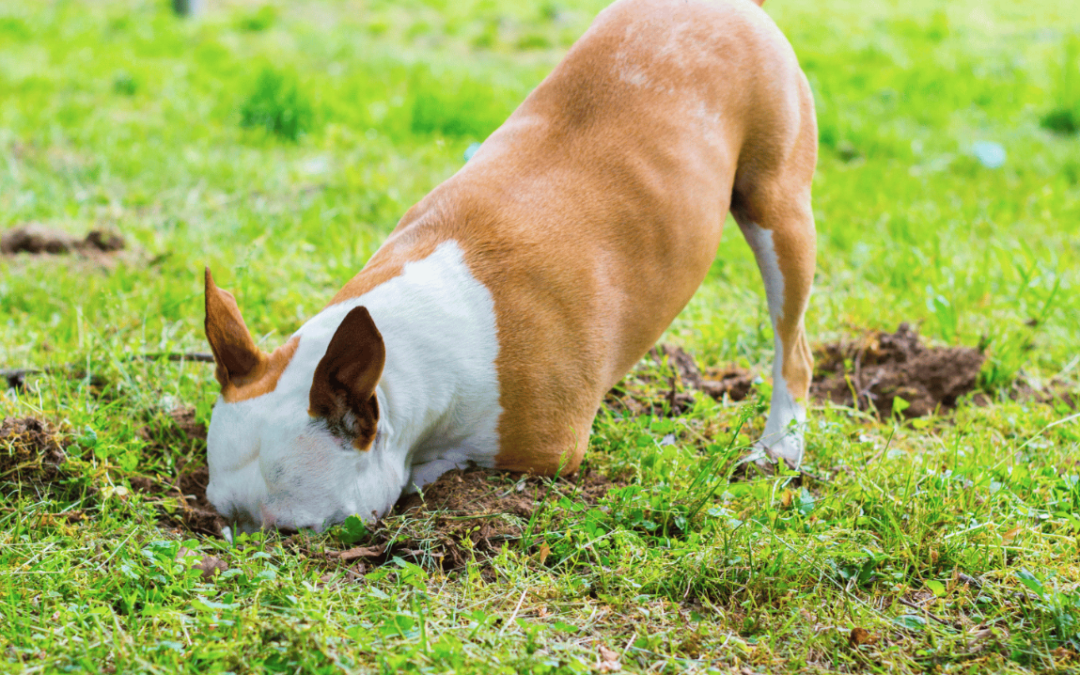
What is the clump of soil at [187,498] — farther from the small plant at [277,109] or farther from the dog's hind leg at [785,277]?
the small plant at [277,109]

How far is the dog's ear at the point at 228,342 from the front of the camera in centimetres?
238

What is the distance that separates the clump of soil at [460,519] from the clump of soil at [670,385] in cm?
65

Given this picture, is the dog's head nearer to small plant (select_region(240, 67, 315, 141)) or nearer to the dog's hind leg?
the dog's hind leg

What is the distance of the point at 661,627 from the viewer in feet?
7.26

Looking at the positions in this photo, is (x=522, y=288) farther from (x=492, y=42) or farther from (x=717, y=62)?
(x=492, y=42)

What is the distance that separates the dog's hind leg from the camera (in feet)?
9.96

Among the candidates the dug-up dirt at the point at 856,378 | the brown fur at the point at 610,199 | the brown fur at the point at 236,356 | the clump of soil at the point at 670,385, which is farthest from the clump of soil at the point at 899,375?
the brown fur at the point at 236,356

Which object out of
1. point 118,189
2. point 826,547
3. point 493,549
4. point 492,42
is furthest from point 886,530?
point 492,42

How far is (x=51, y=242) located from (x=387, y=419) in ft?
8.78

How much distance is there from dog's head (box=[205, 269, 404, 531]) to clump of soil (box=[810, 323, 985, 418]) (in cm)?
193

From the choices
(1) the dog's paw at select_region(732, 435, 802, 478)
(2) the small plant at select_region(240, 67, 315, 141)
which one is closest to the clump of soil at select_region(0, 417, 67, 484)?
(1) the dog's paw at select_region(732, 435, 802, 478)

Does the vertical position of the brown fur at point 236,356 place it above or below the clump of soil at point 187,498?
above

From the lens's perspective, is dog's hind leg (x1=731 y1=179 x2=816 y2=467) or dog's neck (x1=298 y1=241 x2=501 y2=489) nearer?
dog's neck (x1=298 y1=241 x2=501 y2=489)

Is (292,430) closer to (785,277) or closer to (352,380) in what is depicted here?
(352,380)
